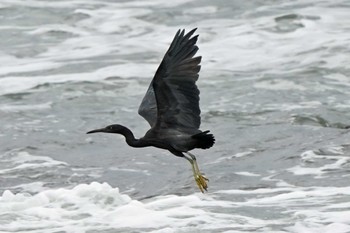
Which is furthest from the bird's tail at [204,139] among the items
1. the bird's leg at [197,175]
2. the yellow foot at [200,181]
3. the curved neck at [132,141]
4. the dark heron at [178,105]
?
the curved neck at [132,141]

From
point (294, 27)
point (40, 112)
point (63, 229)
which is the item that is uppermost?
point (294, 27)

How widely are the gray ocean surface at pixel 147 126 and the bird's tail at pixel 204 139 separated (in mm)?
682

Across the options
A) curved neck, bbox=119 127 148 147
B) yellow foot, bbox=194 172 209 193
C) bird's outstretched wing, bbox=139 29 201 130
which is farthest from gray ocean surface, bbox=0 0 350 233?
bird's outstretched wing, bbox=139 29 201 130

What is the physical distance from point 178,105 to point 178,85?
243 mm

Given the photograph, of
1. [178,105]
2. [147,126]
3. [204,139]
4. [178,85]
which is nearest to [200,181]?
[204,139]

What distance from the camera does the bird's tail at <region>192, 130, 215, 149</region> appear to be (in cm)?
883

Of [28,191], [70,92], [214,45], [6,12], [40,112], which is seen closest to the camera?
[28,191]

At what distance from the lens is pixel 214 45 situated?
17.6 metres

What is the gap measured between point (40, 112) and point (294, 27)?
19.9 feet

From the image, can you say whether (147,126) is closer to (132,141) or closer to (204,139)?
(132,141)

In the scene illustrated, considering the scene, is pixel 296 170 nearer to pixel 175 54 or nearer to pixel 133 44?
pixel 175 54

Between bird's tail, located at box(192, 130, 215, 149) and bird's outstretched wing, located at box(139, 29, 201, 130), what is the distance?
0.26 meters

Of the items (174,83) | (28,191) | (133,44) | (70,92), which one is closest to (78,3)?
(133,44)

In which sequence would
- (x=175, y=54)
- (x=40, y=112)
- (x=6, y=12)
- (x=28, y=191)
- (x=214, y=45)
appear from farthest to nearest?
(x=6, y=12)
(x=214, y=45)
(x=40, y=112)
(x=28, y=191)
(x=175, y=54)
